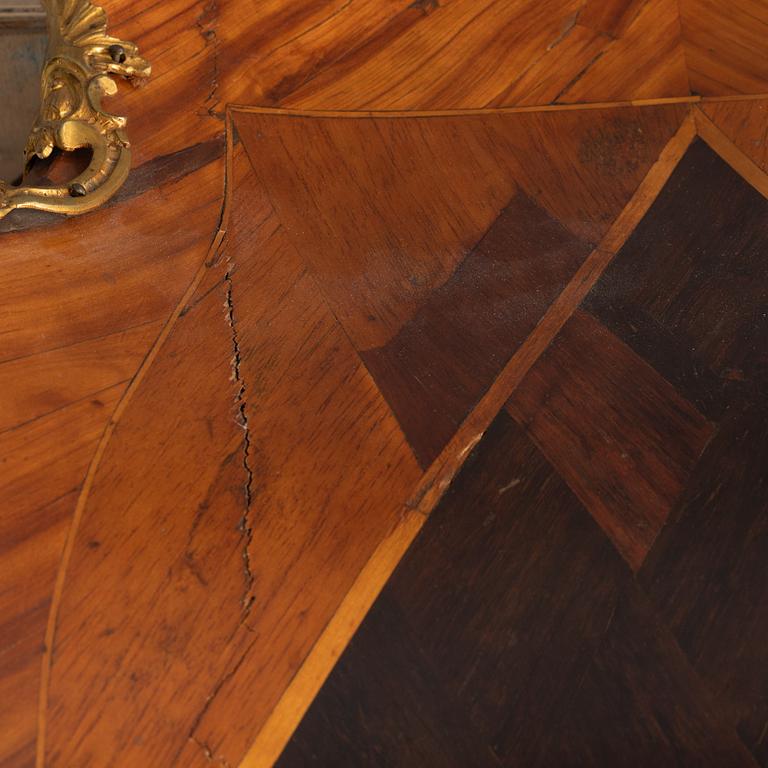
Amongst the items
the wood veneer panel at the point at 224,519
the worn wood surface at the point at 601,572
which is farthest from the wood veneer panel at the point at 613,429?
the wood veneer panel at the point at 224,519

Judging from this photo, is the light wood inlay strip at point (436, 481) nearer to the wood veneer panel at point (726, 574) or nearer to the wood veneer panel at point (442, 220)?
the wood veneer panel at point (442, 220)

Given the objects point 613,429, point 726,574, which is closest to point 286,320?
point 613,429

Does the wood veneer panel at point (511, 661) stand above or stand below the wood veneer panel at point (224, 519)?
below

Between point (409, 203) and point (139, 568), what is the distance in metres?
0.36

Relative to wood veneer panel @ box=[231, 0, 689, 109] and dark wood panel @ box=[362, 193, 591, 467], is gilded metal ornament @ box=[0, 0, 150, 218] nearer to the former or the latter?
wood veneer panel @ box=[231, 0, 689, 109]

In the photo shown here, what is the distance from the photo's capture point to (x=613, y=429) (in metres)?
0.69

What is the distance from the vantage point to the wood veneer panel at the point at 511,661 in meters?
0.58

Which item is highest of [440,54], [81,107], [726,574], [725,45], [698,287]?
[81,107]

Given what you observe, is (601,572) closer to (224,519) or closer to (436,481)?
(436,481)

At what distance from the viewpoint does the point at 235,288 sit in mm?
685

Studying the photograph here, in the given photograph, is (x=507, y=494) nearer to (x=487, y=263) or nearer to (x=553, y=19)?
(x=487, y=263)

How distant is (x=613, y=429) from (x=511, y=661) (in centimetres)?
19

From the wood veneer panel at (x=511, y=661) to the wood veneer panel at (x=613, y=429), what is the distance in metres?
0.02

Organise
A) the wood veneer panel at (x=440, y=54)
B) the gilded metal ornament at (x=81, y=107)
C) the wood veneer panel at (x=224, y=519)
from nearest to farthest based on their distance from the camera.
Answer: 1. the wood veneer panel at (x=224, y=519)
2. the gilded metal ornament at (x=81, y=107)
3. the wood veneer panel at (x=440, y=54)
